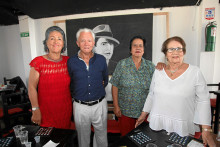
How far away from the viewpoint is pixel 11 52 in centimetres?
465

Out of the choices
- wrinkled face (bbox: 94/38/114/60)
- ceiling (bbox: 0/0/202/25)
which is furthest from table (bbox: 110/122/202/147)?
ceiling (bbox: 0/0/202/25)

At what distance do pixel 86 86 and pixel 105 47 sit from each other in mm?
1651

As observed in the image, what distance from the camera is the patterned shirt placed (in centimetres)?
164

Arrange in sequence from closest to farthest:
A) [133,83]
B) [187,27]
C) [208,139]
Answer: [208,139], [133,83], [187,27]

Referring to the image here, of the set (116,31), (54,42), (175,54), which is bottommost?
(175,54)

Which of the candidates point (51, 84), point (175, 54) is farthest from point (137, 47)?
point (51, 84)

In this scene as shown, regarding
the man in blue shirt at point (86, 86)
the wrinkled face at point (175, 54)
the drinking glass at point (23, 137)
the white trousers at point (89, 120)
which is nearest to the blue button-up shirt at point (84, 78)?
the man in blue shirt at point (86, 86)

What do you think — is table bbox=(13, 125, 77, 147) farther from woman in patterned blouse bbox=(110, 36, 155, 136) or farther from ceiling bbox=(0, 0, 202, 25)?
ceiling bbox=(0, 0, 202, 25)

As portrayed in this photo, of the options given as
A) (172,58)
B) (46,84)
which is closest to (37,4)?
(46,84)

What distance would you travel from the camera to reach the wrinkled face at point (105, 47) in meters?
3.03

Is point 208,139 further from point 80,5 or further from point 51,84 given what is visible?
point 80,5

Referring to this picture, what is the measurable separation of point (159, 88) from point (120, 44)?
193 centimetres

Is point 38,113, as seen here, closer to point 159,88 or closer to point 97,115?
point 97,115

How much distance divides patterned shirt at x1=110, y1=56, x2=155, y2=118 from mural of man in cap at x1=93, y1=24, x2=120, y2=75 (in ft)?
4.44
